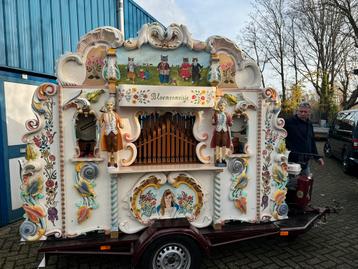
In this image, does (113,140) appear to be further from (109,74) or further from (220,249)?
(220,249)

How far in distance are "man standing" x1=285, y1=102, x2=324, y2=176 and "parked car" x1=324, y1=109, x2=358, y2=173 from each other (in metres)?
4.18

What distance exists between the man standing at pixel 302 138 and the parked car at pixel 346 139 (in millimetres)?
4183

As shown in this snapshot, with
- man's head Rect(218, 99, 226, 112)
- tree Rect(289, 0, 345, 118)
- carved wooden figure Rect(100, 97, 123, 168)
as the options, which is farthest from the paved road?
tree Rect(289, 0, 345, 118)

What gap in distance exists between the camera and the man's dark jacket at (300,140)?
A: 14.4 ft

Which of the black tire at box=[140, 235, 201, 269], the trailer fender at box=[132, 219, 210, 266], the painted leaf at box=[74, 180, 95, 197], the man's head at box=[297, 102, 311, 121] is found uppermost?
the man's head at box=[297, 102, 311, 121]

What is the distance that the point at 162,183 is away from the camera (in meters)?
3.24

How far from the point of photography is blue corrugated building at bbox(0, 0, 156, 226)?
4500mm

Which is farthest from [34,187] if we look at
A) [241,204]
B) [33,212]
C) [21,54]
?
[21,54]

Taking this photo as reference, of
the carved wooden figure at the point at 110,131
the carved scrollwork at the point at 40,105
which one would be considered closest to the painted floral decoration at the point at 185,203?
the carved wooden figure at the point at 110,131

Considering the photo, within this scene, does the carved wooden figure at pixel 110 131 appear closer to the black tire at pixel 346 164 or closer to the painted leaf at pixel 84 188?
the painted leaf at pixel 84 188

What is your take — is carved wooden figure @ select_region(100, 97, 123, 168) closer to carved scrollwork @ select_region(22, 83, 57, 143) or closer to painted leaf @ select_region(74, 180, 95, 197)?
painted leaf @ select_region(74, 180, 95, 197)

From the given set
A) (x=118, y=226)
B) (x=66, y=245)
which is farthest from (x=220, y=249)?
(x=66, y=245)

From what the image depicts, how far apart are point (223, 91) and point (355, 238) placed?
10.7 ft

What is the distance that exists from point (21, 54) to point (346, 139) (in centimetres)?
921
